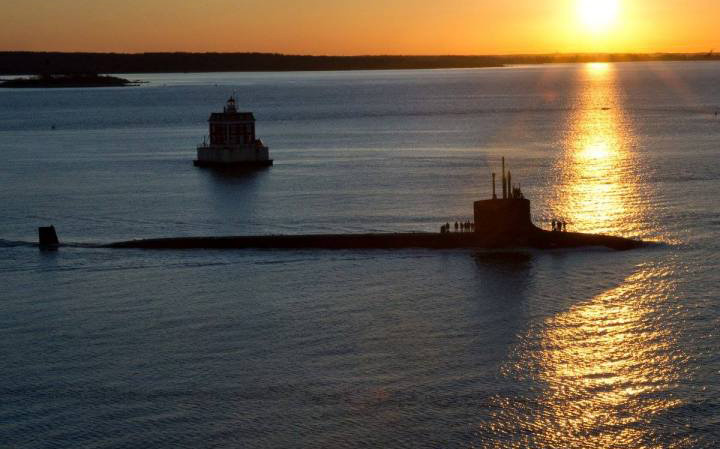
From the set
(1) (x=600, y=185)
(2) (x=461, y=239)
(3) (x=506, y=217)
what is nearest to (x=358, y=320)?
(2) (x=461, y=239)

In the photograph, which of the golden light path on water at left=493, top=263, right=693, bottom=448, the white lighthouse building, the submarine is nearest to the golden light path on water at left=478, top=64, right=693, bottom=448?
the golden light path on water at left=493, top=263, right=693, bottom=448

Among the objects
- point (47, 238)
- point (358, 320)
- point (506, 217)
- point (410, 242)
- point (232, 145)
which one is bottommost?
point (358, 320)

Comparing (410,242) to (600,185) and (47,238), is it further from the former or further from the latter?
(600,185)

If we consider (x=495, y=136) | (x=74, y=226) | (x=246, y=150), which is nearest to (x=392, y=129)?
(x=495, y=136)

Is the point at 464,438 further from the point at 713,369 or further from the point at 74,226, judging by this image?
the point at 74,226

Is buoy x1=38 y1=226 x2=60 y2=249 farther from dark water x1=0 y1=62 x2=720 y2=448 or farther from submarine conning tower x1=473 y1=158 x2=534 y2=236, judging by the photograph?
submarine conning tower x1=473 y1=158 x2=534 y2=236
